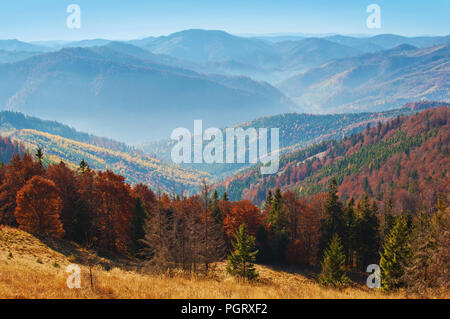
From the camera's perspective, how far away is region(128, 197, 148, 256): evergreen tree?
1795 inches

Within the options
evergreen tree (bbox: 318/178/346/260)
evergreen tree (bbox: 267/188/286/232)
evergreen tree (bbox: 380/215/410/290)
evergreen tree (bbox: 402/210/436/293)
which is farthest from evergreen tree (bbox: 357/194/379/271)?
evergreen tree (bbox: 402/210/436/293)

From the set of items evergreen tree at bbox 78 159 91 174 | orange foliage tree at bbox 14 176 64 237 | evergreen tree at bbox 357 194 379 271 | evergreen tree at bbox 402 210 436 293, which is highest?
evergreen tree at bbox 78 159 91 174

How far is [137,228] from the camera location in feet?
152

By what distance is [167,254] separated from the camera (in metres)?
33.1

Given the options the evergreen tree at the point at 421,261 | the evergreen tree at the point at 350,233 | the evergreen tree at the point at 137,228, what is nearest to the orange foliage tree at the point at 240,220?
the evergreen tree at the point at 137,228

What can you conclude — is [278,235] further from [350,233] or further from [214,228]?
[214,228]

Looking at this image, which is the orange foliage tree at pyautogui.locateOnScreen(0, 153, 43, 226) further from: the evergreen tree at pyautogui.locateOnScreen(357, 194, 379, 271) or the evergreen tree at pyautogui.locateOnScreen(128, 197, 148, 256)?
the evergreen tree at pyautogui.locateOnScreen(357, 194, 379, 271)

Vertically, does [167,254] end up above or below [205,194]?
below

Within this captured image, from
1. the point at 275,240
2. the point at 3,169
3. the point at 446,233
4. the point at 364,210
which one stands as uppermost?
the point at 3,169

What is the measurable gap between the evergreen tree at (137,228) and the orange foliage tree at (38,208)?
31.6 ft

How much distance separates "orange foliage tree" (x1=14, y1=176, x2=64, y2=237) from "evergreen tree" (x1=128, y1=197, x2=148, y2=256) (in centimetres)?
962

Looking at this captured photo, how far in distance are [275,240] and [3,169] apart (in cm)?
4420
